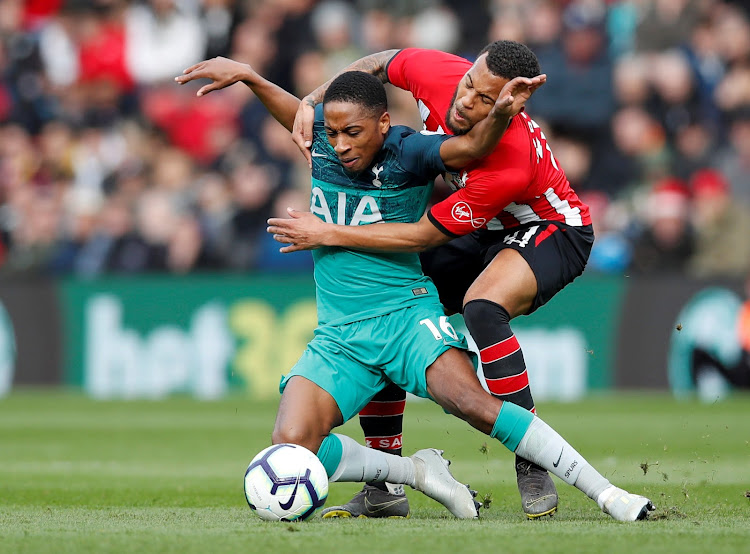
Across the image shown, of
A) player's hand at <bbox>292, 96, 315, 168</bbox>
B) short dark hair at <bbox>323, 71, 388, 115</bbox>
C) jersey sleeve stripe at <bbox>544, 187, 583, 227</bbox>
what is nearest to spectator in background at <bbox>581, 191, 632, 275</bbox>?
jersey sleeve stripe at <bbox>544, 187, 583, 227</bbox>

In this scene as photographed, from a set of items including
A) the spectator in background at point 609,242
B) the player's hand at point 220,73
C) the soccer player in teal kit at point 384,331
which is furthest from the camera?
A: the spectator in background at point 609,242

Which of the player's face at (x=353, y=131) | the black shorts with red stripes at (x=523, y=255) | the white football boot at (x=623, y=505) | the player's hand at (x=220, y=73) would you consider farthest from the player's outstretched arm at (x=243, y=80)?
the white football boot at (x=623, y=505)

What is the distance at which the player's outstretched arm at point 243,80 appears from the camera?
6.36 m

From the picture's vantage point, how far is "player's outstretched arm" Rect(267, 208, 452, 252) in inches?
226

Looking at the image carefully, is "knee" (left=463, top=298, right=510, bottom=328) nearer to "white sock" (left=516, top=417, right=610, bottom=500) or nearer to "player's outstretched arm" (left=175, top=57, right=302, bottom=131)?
"white sock" (left=516, top=417, right=610, bottom=500)

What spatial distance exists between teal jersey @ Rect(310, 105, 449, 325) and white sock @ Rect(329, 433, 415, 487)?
642mm

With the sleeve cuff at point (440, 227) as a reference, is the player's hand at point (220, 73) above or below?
above

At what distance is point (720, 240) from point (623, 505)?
859 cm

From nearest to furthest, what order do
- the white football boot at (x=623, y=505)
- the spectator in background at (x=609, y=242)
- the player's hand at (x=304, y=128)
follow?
the white football boot at (x=623, y=505), the player's hand at (x=304, y=128), the spectator in background at (x=609, y=242)

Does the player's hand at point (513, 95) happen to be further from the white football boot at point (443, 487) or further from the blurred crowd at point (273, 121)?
the blurred crowd at point (273, 121)

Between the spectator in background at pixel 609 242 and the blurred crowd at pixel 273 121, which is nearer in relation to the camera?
the spectator in background at pixel 609 242

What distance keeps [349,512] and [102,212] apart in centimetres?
1003

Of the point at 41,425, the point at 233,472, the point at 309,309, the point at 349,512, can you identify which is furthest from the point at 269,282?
the point at 349,512

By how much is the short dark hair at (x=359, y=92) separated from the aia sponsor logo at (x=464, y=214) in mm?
587
